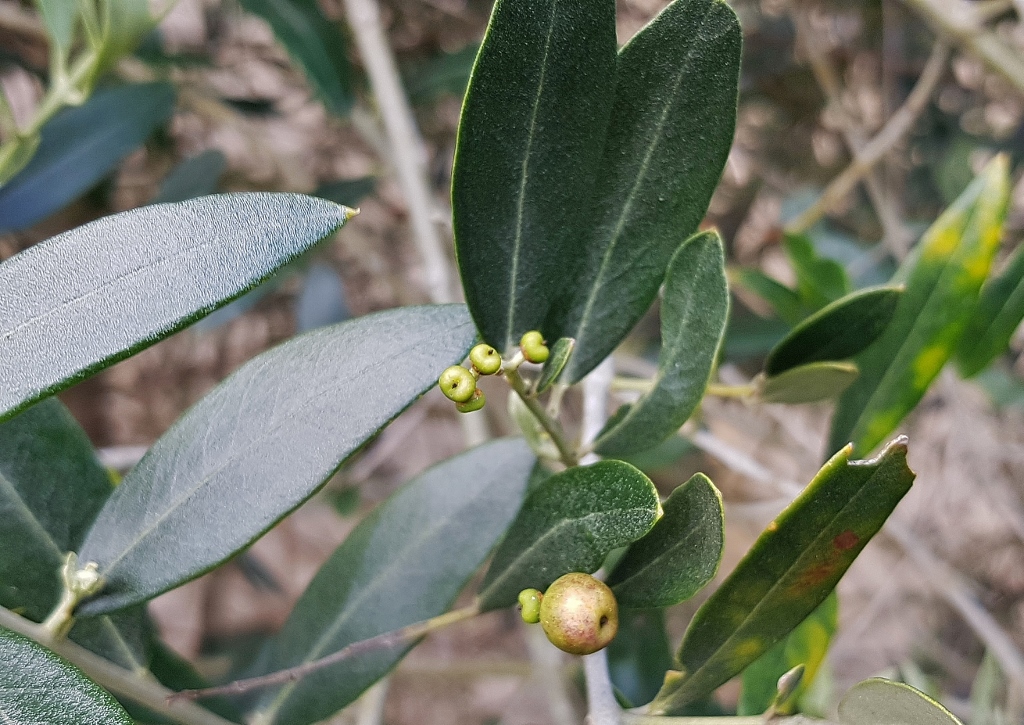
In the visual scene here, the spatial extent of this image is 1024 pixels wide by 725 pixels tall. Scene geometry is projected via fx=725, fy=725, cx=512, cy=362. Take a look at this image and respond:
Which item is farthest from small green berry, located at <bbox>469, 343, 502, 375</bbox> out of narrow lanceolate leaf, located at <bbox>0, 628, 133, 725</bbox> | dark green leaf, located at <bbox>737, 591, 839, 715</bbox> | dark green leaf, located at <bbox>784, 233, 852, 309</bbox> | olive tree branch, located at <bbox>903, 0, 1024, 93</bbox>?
olive tree branch, located at <bbox>903, 0, 1024, 93</bbox>

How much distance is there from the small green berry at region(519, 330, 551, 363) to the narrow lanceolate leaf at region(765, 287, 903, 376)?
210 mm

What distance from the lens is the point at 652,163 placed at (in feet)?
1.18

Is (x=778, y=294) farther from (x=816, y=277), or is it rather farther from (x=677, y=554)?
(x=677, y=554)

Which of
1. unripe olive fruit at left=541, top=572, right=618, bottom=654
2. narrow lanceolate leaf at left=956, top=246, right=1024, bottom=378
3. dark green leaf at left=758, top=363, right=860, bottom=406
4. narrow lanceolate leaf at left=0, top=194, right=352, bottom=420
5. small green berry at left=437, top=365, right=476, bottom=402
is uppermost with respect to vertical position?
narrow lanceolate leaf at left=0, top=194, right=352, bottom=420

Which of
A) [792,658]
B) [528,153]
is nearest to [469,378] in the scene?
[528,153]

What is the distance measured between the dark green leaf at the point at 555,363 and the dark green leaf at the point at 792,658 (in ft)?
1.19

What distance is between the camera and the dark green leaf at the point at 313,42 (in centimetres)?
91

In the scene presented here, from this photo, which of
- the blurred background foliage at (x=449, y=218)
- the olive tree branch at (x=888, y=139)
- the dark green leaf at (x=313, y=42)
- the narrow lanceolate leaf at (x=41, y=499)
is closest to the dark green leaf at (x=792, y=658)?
the blurred background foliage at (x=449, y=218)

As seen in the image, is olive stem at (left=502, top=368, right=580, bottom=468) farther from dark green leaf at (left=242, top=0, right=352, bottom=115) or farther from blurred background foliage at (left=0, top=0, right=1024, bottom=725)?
dark green leaf at (left=242, top=0, right=352, bottom=115)

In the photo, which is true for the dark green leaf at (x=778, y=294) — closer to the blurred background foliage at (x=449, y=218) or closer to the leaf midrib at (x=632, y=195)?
the blurred background foliage at (x=449, y=218)

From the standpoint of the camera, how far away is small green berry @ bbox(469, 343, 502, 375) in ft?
1.03

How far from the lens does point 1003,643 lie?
824 millimetres

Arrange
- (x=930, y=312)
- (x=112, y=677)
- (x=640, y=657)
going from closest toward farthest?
(x=112, y=677)
(x=930, y=312)
(x=640, y=657)

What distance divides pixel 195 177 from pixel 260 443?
762 mm
